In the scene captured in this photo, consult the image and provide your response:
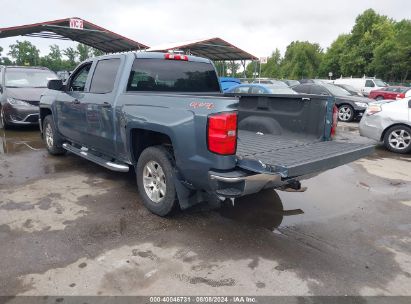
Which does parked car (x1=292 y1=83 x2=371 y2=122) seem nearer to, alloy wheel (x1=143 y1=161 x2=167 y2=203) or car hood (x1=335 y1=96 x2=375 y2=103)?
car hood (x1=335 y1=96 x2=375 y2=103)

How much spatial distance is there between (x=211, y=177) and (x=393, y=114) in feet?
22.0

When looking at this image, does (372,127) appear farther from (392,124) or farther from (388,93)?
(388,93)

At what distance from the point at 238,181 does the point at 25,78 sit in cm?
944

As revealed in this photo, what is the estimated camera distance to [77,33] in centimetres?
2367

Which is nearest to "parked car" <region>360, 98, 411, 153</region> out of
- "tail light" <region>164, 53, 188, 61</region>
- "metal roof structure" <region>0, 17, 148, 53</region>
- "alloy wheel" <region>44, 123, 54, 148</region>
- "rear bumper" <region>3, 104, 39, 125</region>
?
"tail light" <region>164, 53, 188, 61</region>

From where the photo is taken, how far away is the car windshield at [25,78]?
9.93 m

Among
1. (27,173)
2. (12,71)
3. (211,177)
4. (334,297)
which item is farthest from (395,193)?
(12,71)

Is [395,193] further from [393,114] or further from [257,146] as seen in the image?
[393,114]

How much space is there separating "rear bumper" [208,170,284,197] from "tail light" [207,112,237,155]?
0.72ft

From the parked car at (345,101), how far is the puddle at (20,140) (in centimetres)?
1011

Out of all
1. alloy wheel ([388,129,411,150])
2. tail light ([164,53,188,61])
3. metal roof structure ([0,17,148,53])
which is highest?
metal roof structure ([0,17,148,53])

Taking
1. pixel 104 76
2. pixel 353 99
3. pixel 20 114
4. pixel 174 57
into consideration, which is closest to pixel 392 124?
pixel 353 99

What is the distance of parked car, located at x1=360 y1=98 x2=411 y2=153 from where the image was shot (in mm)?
8008

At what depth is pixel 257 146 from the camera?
4168 millimetres
